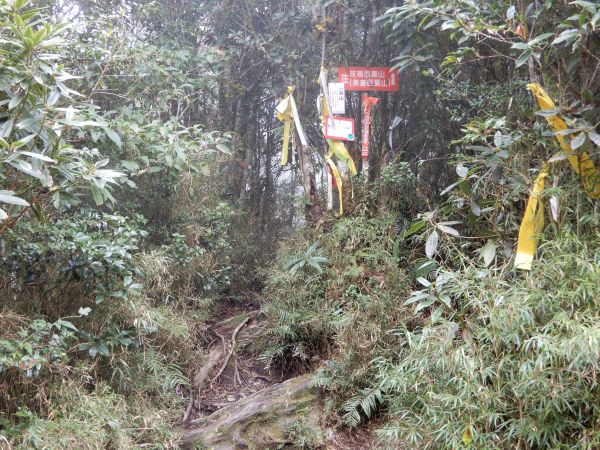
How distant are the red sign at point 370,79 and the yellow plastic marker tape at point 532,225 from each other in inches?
91.5

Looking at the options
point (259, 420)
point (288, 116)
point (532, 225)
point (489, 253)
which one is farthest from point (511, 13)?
point (259, 420)

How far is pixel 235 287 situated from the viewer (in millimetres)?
6383

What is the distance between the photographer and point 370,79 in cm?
541

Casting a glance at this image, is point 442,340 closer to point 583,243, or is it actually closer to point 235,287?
point 583,243

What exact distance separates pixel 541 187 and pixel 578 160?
0.85 ft

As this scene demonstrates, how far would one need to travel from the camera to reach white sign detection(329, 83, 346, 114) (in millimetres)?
5391

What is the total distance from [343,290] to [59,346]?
2.33 m

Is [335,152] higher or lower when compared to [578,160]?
higher

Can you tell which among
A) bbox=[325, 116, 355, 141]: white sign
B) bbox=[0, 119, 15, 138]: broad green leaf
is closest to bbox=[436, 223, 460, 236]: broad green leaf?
bbox=[325, 116, 355, 141]: white sign

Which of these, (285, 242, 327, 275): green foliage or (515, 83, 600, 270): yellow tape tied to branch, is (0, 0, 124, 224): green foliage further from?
(515, 83, 600, 270): yellow tape tied to branch

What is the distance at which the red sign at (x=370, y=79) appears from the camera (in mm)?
5402

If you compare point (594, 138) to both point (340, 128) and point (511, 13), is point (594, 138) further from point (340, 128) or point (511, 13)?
point (340, 128)

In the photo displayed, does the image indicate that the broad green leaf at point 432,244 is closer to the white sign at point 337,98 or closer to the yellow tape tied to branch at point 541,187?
the yellow tape tied to branch at point 541,187

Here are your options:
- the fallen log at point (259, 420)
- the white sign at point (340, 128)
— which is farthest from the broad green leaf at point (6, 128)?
the white sign at point (340, 128)
